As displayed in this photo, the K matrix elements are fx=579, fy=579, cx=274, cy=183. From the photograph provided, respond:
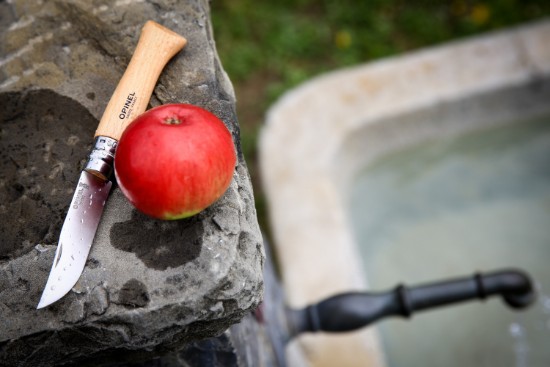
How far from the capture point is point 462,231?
9.75ft

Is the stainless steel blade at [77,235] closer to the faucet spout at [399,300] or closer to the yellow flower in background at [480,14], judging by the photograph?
the faucet spout at [399,300]

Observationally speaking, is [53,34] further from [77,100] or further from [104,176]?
[104,176]

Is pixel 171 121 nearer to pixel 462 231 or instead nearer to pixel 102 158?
pixel 102 158

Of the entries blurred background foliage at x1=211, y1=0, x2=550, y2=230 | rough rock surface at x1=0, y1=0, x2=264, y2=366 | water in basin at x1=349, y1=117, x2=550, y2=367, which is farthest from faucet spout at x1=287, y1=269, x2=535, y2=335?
blurred background foliage at x1=211, y1=0, x2=550, y2=230

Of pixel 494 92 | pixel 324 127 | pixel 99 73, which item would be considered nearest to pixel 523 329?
pixel 494 92

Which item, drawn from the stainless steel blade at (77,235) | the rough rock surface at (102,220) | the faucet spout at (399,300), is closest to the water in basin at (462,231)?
the faucet spout at (399,300)

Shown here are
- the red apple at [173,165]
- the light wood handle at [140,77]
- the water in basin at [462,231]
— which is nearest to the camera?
the red apple at [173,165]

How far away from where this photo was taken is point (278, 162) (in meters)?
2.60

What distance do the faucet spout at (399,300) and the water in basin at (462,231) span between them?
0.54m

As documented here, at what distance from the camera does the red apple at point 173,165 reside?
1022 mm

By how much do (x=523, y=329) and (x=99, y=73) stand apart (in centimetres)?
226

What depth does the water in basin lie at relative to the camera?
2.64 m

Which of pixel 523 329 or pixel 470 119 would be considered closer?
pixel 523 329

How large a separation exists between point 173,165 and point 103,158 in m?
0.19
